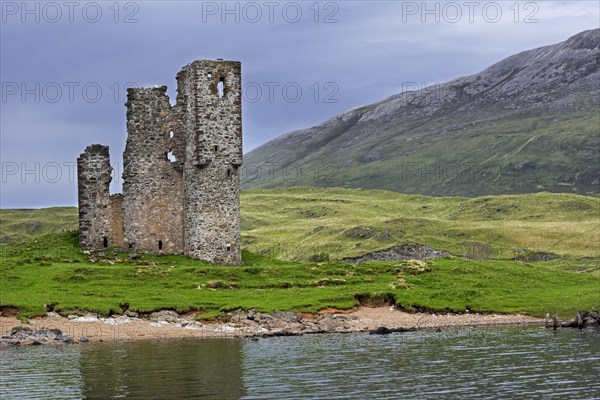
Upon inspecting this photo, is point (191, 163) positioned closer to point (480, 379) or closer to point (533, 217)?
point (480, 379)

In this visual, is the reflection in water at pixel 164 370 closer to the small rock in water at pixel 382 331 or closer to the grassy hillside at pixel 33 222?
the small rock in water at pixel 382 331

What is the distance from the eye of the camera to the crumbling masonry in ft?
259

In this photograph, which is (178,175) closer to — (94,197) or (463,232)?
(94,197)

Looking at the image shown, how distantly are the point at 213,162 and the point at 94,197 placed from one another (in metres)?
10.1

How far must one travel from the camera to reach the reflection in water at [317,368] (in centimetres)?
3828

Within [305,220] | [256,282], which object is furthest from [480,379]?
[305,220]

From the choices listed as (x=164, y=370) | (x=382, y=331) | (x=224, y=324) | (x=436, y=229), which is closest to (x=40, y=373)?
(x=164, y=370)

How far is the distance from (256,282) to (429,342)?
20.3 metres

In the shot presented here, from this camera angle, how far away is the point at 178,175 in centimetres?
8162

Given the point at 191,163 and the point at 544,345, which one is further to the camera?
the point at 191,163

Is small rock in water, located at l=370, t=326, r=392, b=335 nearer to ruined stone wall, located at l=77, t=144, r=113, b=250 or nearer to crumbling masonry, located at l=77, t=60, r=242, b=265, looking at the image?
crumbling masonry, located at l=77, t=60, r=242, b=265

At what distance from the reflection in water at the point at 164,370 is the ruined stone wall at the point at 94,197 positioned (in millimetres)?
26897

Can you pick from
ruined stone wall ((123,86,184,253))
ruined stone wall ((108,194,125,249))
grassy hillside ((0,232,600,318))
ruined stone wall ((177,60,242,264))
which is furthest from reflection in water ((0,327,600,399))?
ruined stone wall ((108,194,125,249))

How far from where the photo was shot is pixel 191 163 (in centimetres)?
7962
